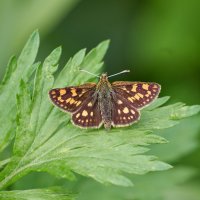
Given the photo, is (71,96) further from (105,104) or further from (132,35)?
(132,35)

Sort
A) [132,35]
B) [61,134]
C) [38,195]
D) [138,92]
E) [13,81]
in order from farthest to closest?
[132,35], [138,92], [13,81], [61,134], [38,195]

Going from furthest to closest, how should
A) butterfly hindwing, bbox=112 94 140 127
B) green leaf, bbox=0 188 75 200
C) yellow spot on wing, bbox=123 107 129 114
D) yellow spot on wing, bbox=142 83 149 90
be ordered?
yellow spot on wing, bbox=142 83 149 90 < yellow spot on wing, bbox=123 107 129 114 < butterfly hindwing, bbox=112 94 140 127 < green leaf, bbox=0 188 75 200

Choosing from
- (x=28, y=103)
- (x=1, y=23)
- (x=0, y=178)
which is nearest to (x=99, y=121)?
(x=28, y=103)

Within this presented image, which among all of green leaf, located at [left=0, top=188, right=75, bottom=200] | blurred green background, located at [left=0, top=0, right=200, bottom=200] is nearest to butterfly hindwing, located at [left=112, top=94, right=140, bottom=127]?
green leaf, located at [left=0, top=188, right=75, bottom=200]

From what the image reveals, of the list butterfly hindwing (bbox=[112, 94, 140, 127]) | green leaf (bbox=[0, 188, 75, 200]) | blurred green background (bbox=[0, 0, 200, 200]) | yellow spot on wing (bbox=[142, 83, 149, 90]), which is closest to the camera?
green leaf (bbox=[0, 188, 75, 200])

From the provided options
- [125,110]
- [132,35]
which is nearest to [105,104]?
[125,110]

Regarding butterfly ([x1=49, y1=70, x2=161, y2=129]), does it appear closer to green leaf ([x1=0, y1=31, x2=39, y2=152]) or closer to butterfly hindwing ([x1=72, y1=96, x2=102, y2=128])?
butterfly hindwing ([x1=72, y1=96, x2=102, y2=128])

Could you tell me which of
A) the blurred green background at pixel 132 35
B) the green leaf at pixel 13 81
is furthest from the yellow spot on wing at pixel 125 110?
the blurred green background at pixel 132 35
